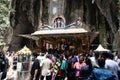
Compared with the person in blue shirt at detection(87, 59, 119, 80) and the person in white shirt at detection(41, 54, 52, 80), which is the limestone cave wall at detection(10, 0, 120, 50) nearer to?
the person in white shirt at detection(41, 54, 52, 80)

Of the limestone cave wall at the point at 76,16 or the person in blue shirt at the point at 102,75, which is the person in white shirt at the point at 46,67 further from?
the limestone cave wall at the point at 76,16

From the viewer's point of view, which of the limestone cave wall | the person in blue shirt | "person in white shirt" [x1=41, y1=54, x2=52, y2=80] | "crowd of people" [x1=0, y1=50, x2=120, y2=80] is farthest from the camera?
the limestone cave wall

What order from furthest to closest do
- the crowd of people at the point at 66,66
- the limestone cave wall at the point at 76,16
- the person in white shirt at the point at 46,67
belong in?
1. the limestone cave wall at the point at 76,16
2. the person in white shirt at the point at 46,67
3. the crowd of people at the point at 66,66

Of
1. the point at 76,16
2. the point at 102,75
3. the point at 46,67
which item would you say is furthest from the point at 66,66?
the point at 76,16

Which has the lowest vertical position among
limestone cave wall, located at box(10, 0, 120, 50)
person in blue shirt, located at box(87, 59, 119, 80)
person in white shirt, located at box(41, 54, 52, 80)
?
person in white shirt, located at box(41, 54, 52, 80)

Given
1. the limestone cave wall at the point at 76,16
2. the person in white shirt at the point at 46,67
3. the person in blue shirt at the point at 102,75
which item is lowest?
the person in white shirt at the point at 46,67

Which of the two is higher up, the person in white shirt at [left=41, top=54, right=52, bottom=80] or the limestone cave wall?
the limestone cave wall

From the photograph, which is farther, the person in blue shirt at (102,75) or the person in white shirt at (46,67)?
the person in white shirt at (46,67)

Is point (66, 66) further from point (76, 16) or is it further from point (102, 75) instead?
point (76, 16)

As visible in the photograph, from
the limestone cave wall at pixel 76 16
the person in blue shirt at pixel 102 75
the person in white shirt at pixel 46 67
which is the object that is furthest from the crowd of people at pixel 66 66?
the limestone cave wall at pixel 76 16

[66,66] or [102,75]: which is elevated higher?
[102,75]

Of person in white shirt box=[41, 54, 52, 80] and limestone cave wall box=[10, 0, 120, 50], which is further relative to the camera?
limestone cave wall box=[10, 0, 120, 50]

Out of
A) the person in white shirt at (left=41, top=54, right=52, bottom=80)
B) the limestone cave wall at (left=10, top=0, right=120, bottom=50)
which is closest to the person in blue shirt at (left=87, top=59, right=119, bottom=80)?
the person in white shirt at (left=41, top=54, right=52, bottom=80)

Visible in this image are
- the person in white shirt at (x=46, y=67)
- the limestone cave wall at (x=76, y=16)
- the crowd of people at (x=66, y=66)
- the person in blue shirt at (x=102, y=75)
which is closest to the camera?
the person in blue shirt at (x=102, y=75)
